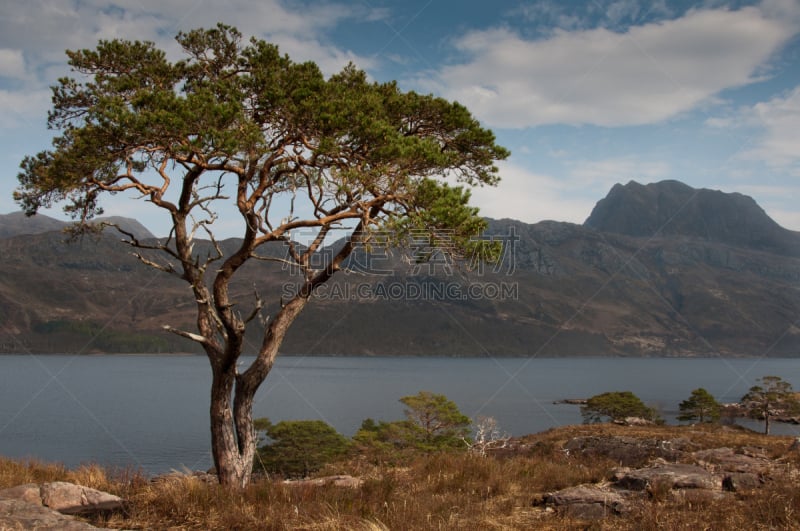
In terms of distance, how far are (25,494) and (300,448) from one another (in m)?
44.4

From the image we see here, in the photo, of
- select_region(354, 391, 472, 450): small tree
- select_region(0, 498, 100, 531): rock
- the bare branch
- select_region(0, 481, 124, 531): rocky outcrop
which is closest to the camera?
select_region(0, 498, 100, 531): rock

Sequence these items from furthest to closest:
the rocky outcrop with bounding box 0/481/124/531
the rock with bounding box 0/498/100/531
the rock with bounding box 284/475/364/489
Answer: the rock with bounding box 284/475/364/489 < the rocky outcrop with bounding box 0/481/124/531 < the rock with bounding box 0/498/100/531

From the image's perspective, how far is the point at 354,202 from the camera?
42.1ft

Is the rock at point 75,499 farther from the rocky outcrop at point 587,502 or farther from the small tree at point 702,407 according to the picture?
the small tree at point 702,407

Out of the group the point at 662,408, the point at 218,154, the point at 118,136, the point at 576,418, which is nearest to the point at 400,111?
the point at 218,154

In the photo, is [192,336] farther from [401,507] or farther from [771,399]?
[771,399]

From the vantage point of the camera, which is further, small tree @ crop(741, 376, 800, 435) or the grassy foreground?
small tree @ crop(741, 376, 800, 435)

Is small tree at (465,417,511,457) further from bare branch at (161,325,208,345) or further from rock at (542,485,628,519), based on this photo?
bare branch at (161,325,208,345)

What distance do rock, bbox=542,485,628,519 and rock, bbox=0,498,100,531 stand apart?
6.48 meters

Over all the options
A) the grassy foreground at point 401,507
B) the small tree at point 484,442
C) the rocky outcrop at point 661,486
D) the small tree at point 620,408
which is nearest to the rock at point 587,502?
the rocky outcrop at point 661,486

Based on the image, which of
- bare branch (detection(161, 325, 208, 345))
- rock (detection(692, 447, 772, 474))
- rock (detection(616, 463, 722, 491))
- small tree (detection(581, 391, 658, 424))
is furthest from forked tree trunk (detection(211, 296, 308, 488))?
small tree (detection(581, 391, 658, 424))

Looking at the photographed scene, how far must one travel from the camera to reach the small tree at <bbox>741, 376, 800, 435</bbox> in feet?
224

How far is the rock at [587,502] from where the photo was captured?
8133 millimetres

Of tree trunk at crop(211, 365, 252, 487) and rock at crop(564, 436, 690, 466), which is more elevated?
tree trunk at crop(211, 365, 252, 487)
